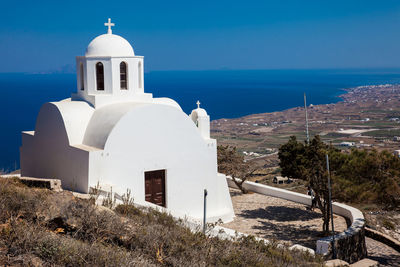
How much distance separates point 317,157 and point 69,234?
23.5 feet

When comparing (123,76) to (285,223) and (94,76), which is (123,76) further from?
(285,223)

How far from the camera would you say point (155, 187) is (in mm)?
11781

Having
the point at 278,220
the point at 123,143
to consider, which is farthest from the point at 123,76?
the point at 278,220

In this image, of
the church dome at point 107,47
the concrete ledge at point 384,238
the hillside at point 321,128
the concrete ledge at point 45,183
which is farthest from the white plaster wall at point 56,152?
the hillside at point 321,128

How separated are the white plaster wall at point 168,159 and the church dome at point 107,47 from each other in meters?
2.41

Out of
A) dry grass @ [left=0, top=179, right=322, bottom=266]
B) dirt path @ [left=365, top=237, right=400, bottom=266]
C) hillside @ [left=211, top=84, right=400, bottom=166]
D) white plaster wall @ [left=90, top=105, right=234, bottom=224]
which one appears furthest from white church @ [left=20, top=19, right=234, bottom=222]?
hillside @ [left=211, top=84, right=400, bottom=166]

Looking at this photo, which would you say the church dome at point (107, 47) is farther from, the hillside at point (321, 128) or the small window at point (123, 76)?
the hillside at point (321, 128)

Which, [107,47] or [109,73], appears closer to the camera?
[109,73]

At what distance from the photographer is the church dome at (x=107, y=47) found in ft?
41.8

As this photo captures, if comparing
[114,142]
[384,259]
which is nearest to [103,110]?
[114,142]

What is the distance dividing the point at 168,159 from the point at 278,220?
373 centimetres

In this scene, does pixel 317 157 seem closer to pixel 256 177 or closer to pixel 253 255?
pixel 253 255

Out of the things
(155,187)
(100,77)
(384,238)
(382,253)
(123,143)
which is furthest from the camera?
(100,77)

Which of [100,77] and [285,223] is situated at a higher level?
[100,77]
